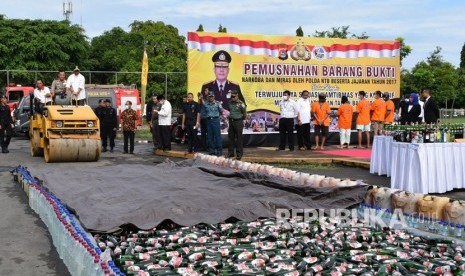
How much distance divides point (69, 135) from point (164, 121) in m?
2.97

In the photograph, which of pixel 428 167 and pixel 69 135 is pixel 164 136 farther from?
pixel 428 167

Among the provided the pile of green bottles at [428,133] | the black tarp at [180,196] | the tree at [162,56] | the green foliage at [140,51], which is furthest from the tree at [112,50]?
the pile of green bottles at [428,133]

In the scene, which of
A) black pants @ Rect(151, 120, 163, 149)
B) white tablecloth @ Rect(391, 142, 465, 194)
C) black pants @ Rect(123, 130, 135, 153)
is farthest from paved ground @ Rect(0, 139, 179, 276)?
white tablecloth @ Rect(391, 142, 465, 194)

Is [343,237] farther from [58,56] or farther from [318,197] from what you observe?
[58,56]

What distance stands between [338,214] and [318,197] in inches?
28.6

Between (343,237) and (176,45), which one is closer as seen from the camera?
(343,237)

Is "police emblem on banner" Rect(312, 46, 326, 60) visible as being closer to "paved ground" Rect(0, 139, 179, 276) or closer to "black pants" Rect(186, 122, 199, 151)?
A: "black pants" Rect(186, 122, 199, 151)

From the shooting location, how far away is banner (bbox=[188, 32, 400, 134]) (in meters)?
18.2

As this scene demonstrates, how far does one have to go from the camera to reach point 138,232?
6.80 metres

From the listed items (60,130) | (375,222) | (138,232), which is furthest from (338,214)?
(60,130)

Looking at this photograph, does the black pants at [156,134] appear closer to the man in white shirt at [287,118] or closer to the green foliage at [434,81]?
the man in white shirt at [287,118]

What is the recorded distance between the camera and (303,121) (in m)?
17.8

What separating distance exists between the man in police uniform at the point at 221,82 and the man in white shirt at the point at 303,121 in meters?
2.26

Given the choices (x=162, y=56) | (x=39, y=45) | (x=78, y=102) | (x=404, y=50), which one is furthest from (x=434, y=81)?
(x=78, y=102)
